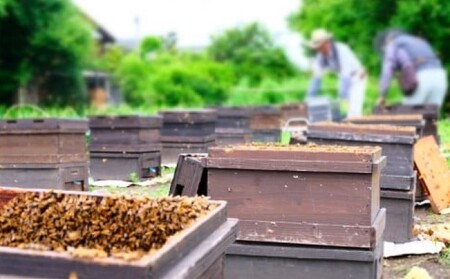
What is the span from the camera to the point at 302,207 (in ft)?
12.2

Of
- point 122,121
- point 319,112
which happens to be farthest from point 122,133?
point 319,112

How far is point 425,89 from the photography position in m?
13.0

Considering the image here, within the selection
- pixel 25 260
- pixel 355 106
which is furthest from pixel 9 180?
pixel 355 106

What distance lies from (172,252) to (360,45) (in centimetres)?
2383

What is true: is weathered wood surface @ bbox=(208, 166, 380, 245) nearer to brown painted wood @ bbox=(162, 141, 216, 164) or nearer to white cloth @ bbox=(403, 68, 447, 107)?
brown painted wood @ bbox=(162, 141, 216, 164)

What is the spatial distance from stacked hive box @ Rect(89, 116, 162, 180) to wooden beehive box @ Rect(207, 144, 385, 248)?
3547 millimetres

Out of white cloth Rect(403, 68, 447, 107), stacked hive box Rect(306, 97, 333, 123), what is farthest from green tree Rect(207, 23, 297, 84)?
stacked hive box Rect(306, 97, 333, 123)

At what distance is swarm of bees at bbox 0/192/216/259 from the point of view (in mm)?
2732

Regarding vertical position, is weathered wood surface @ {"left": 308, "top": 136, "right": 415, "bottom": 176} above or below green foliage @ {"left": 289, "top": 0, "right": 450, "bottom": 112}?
below

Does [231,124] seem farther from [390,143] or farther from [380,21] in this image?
[380,21]

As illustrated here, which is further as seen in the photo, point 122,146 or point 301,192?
point 122,146

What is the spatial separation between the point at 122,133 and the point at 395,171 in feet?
10.9

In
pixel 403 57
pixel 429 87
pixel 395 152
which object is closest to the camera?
pixel 395 152

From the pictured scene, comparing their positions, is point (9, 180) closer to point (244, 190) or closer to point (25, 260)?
point (244, 190)
